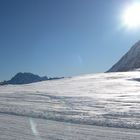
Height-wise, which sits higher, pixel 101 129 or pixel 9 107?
pixel 9 107

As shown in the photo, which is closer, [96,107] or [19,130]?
[19,130]

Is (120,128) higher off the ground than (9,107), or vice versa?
(9,107)

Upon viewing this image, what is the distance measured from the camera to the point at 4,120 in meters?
10.1

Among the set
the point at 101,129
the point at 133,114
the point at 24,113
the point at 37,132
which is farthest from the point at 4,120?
the point at 133,114

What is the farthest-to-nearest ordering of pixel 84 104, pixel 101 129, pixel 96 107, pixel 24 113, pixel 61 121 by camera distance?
pixel 84 104, pixel 96 107, pixel 24 113, pixel 61 121, pixel 101 129

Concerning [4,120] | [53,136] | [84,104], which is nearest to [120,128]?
[53,136]

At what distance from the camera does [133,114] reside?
412 inches

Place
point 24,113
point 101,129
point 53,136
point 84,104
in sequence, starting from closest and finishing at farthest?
point 53,136 < point 101,129 < point 24,113 < point 84,104

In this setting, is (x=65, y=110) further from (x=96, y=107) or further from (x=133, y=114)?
(x=133, y=114)

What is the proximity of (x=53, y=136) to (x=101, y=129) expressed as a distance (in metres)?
1.41

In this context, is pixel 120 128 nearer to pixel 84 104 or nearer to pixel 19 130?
pixel 19 130

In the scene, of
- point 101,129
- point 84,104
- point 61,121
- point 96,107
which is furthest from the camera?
point 84,104

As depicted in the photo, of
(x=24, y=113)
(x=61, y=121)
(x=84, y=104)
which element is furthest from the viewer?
(x=84, y=104)

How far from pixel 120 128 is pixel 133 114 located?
6.79 ft
